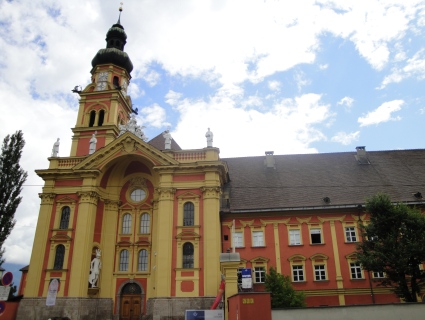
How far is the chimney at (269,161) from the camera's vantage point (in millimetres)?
38062

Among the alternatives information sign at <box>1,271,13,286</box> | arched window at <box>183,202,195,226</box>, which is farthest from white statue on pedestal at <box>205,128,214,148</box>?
information sign at <box>1,271,13,286</box>

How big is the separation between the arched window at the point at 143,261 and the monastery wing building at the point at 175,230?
0.25 feet

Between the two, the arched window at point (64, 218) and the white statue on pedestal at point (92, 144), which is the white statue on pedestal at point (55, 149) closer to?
the white statue on pedestal at point (92, 144)

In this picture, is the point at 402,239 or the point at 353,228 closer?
the point at 402,239

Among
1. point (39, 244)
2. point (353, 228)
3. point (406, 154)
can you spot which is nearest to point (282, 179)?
point (353, 228)

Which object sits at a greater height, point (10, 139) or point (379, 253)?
point (10, 139)

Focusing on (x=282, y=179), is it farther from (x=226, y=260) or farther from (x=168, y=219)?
(x=226, y=260)

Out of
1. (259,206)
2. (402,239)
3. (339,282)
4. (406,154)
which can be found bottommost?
(339,282)

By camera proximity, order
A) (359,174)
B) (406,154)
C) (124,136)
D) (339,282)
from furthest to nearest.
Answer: (406,154), (359,174), (124,136), (339,282)

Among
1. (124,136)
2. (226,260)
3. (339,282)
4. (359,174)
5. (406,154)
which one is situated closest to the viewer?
(226,260)

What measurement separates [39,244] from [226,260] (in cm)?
1745

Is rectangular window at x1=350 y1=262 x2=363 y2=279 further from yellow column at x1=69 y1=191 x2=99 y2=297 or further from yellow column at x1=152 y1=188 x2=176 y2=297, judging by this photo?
yellow column at x1=69 y1=191 x2=99 y2=297

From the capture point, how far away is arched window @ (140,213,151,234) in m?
31.4

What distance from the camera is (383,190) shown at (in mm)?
33000
